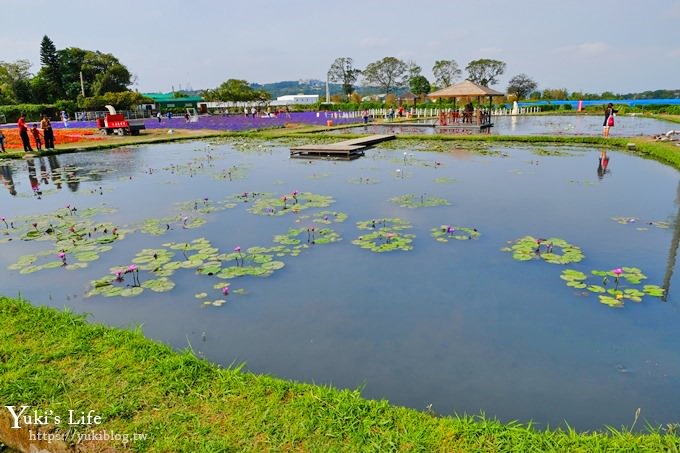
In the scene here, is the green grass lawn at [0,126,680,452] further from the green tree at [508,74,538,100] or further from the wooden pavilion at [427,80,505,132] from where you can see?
the green tree at [508,74,538,100]

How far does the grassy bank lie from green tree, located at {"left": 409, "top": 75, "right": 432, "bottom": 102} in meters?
69.4

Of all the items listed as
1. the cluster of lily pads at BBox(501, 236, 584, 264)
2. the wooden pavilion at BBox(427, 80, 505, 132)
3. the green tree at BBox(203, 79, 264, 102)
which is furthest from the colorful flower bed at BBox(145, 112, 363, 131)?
the green tree at BBox(203, 79, 264, 102)

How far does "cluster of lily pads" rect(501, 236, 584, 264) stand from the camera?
16.8 feet

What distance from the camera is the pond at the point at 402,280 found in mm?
3172

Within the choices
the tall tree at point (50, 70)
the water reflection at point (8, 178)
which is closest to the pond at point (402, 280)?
the water reflection at point (8, 178)

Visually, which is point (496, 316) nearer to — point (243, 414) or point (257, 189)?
point (243, 414)

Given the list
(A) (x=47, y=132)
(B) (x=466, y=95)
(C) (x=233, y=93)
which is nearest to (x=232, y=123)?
(A) (x=47, y=132)

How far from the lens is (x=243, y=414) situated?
2582mm

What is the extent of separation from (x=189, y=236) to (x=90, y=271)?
1.43 m

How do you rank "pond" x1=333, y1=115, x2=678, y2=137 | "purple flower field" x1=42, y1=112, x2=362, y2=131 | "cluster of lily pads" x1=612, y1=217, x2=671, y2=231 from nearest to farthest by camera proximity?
"cluster of lily pads" x1=612, y1=217, x2=671, y2=231 → "pond" x1=333, y1=115, x2=678, y2=137 → "purple flower field" x1=42, y1=112, x2=362, y2=131

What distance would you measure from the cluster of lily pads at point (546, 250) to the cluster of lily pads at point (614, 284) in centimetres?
34

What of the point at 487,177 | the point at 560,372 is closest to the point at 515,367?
the point at 560,372

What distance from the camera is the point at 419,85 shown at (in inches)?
2675

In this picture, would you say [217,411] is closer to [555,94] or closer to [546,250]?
[546,250]
